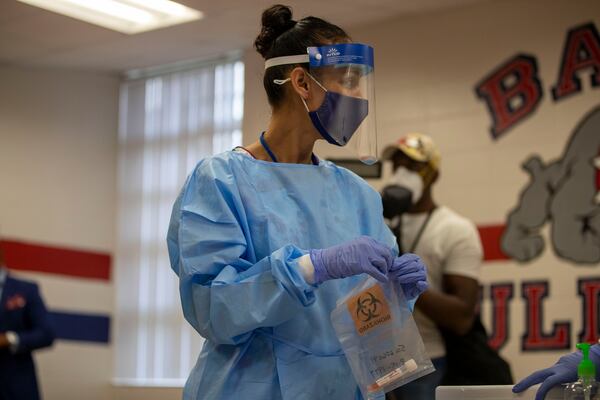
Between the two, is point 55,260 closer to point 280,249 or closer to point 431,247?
point 431,247

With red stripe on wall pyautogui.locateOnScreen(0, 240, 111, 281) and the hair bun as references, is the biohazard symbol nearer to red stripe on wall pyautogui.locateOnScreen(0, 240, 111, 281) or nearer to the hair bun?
the hair bun

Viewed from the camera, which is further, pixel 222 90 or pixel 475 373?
pixel 222 90

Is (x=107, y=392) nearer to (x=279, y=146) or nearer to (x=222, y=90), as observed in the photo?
(x=222, y=90)

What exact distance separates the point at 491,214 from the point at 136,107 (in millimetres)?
3087

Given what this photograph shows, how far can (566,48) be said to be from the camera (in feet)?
18.0

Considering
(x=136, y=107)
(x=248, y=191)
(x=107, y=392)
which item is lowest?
(x=107, y=392)

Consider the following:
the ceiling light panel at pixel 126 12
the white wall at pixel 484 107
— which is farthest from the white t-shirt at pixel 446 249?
the ceiling light panel at pixel 126 12

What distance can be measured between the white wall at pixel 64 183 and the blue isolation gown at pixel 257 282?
17.5ft

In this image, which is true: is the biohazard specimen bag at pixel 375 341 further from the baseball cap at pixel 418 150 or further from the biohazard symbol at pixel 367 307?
the baseball cap at pixel 418 150

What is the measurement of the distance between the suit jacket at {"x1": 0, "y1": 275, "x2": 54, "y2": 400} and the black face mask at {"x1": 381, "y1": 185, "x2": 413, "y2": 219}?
8.84 ft

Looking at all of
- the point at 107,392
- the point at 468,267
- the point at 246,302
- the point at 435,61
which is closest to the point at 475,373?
the point at 468,267

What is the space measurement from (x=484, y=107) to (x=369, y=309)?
396 centimetres

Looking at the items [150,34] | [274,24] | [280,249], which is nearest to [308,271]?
[280,249]

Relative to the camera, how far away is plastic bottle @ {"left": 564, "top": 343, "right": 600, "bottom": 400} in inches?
70.3
